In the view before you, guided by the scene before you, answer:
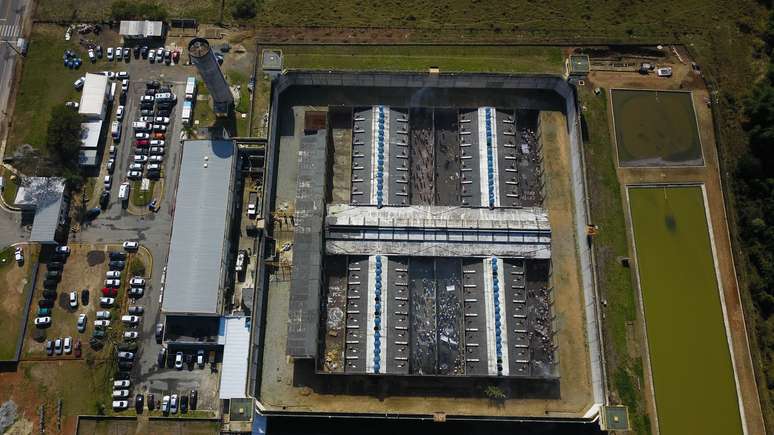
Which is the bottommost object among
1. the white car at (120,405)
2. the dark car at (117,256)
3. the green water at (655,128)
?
the white car at (120,405)

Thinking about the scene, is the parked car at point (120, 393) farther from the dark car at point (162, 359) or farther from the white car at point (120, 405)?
the dark car at point (162, 359)

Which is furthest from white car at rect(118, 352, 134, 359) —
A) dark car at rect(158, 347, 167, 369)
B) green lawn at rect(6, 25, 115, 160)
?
green lawn at rect(6, 25, 115, 160)

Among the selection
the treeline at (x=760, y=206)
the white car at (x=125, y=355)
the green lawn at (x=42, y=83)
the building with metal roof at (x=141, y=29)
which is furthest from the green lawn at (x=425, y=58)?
the white car at (x=125, y=355)

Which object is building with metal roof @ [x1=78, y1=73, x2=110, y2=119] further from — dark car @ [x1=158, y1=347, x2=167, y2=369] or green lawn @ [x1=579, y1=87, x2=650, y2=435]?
green lawn @ [x1=579, y1=87, x2=650, y2=435]

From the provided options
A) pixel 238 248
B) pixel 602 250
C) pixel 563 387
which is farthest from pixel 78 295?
pixel 602 250

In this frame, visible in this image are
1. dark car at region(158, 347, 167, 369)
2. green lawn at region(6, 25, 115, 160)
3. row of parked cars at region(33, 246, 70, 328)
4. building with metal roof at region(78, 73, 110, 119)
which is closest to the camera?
dark car at region(158, 347, 167, 369)

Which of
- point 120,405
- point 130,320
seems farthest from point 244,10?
point 120,405

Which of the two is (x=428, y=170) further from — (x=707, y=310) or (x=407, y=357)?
(x=707, y=310)
